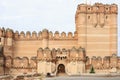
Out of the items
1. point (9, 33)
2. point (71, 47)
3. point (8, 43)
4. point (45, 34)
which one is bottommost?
point (71, 47)

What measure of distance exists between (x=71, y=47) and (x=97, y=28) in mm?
3764

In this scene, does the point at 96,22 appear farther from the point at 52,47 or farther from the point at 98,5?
the point at 52,47

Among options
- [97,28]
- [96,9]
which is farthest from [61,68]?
[96,9]

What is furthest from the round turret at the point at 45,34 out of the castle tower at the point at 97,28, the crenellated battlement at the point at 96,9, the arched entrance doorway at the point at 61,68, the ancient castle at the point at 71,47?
the arched entrance doorway at the point at 61,68

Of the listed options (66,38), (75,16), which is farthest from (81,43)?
(75,16)

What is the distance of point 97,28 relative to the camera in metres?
51.8

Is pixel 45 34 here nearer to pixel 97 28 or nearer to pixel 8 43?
pixel 8 43

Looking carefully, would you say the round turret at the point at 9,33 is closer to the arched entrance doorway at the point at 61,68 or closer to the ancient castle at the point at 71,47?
the ancient castle at the point at 71,47

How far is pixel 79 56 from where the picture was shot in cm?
4756

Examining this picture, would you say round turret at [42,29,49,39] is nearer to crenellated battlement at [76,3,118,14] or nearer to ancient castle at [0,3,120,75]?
ancient castle at [0,3,120,75]

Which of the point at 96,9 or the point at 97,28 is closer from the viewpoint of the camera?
the point at 97,28

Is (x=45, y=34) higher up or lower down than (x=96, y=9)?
lower down

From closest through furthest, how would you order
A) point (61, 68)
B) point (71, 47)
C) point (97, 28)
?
1. point (61, 68)
2. point (97, 28)
3. point (71, 47)

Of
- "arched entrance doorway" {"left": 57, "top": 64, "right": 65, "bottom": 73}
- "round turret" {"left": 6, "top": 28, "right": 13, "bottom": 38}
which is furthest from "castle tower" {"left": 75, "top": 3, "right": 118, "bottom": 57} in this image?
"round turret" {"left": 6, "top": 28, "right": 13, "bottom": 38}
